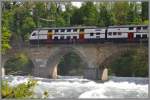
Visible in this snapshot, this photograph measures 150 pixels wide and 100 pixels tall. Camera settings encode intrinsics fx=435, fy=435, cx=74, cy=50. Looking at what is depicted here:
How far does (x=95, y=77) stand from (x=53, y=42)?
8.89 feet

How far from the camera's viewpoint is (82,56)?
18.9 metres

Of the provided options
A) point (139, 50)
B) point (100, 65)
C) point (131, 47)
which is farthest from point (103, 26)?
point (100, 65)

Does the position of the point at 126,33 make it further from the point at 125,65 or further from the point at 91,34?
the point at 125,65

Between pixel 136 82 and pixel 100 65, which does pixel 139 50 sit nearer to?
pixel 136 82

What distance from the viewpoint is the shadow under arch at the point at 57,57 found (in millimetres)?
18297

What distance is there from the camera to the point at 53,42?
56.5ft

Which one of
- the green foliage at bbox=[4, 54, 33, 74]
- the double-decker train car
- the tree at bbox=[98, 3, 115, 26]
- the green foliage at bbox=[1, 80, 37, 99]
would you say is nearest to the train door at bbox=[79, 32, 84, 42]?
the double-decker train car

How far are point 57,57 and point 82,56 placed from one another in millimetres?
1303

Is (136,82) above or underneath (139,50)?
underneath

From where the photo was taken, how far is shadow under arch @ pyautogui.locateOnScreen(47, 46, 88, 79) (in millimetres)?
18297

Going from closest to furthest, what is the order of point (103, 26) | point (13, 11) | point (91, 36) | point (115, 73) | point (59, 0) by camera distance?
point (59, 0), point (13, 11), point (103, 26), point (91, 36), point (115, 73)

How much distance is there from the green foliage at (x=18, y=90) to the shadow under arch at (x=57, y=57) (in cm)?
1523

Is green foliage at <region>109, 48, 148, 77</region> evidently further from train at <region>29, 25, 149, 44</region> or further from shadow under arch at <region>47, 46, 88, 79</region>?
shadow under arch at <region>47, 46, 88, 79</region>

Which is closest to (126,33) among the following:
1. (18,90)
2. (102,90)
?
(102,90)
